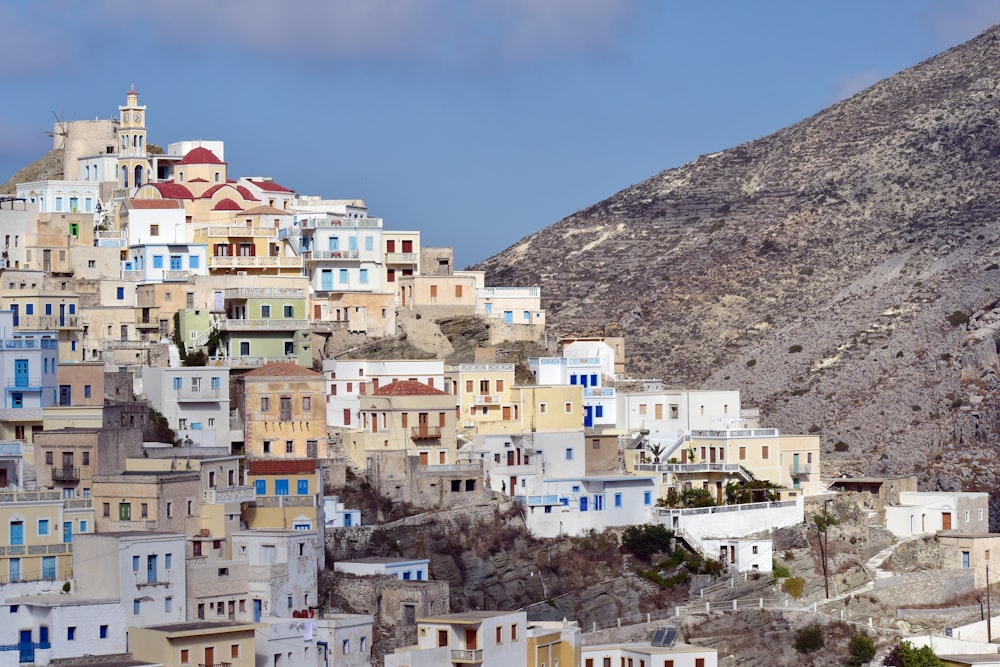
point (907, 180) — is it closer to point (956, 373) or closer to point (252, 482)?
point (956, 373)

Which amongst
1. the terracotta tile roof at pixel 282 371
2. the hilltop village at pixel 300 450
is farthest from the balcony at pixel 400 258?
the terracotta tile roof at pixel 282 371

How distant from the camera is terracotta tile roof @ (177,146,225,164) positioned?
10175 centimetres

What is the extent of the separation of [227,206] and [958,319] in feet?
159

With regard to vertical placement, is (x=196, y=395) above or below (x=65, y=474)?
above

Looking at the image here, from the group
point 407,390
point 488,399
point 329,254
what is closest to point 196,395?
point 407,390

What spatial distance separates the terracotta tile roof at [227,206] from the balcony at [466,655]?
100ft

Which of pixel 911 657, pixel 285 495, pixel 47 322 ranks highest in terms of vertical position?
pixel 47 322

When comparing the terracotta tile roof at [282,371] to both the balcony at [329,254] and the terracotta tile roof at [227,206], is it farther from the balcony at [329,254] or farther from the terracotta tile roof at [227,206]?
the terracotta tile roof at [227,206]

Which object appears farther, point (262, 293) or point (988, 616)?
point (262, 293)

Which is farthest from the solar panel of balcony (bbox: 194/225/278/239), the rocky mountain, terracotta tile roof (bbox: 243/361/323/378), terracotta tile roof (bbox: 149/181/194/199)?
the rocky mountain

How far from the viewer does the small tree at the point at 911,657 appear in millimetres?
82750

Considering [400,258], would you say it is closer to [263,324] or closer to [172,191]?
[172,191]

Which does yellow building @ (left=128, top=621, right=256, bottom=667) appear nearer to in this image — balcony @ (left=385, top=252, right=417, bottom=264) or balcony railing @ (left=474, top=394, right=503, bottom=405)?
balcony railing @ (left=474, top=394, right=503, bottom=405)

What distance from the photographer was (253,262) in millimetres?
93812
